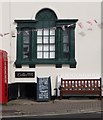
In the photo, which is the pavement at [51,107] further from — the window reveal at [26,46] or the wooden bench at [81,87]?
the window reveal at [26,46]

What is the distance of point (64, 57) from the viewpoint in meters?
23.5

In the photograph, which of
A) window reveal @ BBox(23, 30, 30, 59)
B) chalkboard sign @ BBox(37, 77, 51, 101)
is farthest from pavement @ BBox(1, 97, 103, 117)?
window reveal @ BBox(23, 30, 30, 59)

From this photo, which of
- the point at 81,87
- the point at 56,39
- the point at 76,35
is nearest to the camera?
the point at 81,87

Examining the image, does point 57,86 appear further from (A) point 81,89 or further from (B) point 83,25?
(B) point 83,25

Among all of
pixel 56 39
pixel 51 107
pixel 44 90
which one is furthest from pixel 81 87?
pixel 51 107

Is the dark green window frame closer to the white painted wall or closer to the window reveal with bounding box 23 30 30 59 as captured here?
the window reveal with bounding box 23 30 30 59

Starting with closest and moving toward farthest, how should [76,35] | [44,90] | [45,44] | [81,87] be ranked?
[44,90]
[81,87]
[76,35]
[45,44]

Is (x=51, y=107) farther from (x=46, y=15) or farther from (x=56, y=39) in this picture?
(x=46, y=15)

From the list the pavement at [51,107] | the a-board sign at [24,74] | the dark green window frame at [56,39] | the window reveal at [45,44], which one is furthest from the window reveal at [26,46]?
the pavement at [51,107]

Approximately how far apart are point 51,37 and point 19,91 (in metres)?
2.99

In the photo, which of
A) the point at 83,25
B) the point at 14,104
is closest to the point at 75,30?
the point at 83,25

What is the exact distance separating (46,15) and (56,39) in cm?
124

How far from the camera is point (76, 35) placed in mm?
23281

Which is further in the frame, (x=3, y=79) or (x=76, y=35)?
(x=76, y=35)
